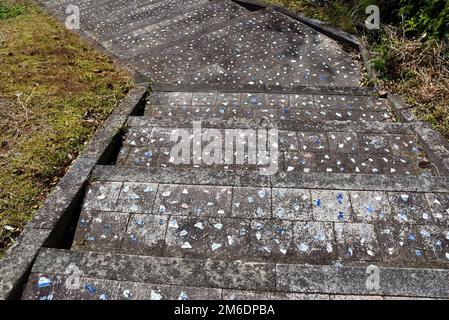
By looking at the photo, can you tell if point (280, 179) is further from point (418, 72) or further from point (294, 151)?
point (418, 72)

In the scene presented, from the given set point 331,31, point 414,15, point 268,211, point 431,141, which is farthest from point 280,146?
point 331,31

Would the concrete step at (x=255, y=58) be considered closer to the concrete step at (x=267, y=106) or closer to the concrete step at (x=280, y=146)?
the concrete step at (x=267, y=106)

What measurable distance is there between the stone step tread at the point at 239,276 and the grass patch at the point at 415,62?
3.05 meters

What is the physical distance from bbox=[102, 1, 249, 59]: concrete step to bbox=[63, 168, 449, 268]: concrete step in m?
5.07

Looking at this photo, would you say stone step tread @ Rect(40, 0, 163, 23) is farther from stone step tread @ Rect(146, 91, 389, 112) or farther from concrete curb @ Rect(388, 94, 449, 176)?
concrete curb @ Rect(388, 94, 449, 176)

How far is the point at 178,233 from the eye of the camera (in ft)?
12.8

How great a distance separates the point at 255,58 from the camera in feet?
27.0

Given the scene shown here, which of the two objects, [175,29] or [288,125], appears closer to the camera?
[288,125]

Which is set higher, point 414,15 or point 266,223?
point 414,15

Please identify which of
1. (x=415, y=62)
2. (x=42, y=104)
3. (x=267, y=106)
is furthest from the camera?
(x=415, y=62)

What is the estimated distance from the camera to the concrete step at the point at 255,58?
765cm

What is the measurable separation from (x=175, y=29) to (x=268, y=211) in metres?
6.89

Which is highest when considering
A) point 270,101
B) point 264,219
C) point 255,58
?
point 264,219

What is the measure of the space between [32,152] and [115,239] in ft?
6.31
